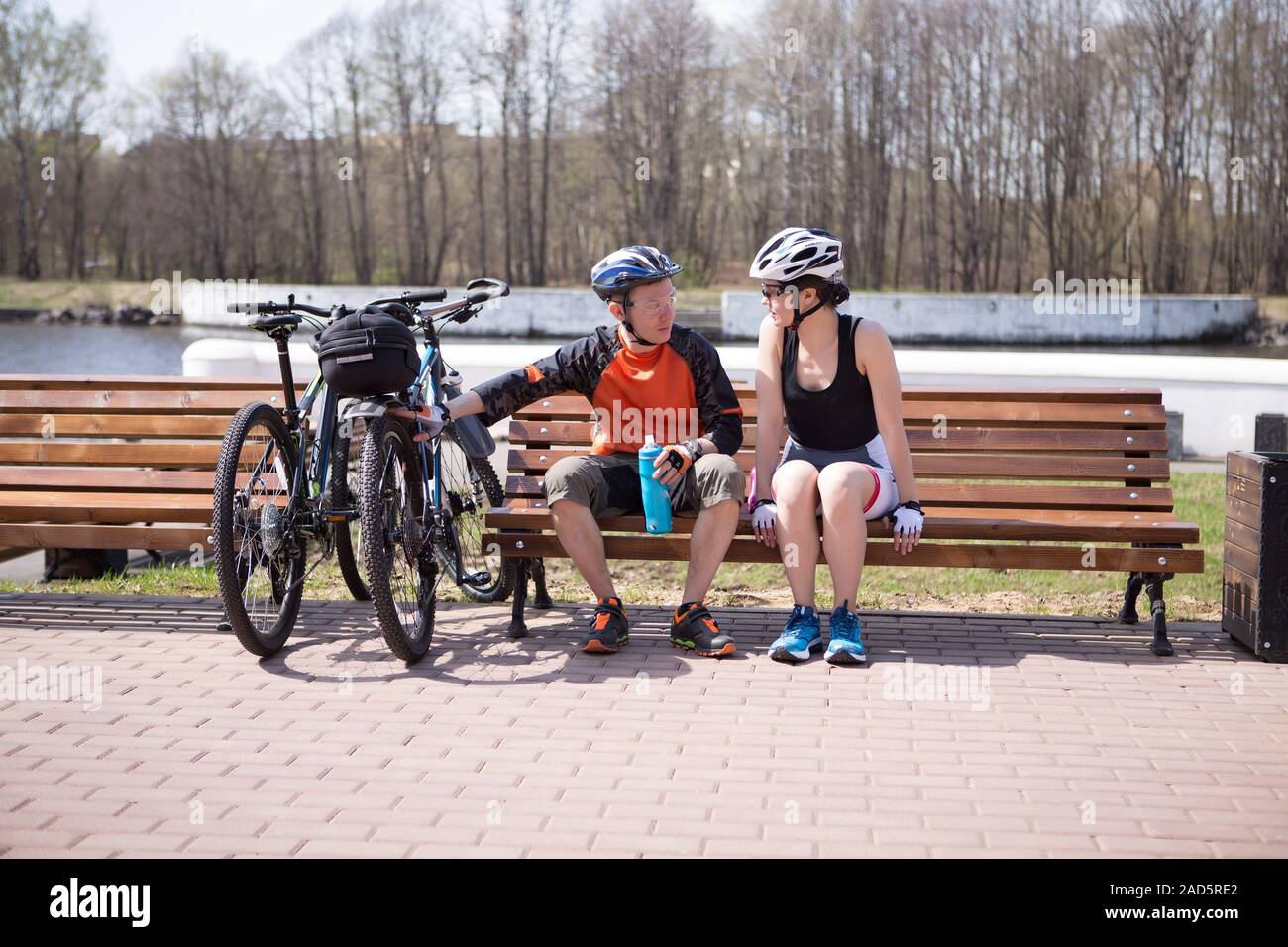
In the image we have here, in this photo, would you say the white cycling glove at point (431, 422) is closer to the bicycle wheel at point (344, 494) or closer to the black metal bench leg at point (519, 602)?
the bicycle wheel at point (344, 494)

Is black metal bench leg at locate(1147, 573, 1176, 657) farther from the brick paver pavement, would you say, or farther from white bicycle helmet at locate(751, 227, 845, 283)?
white bicycle helmet at locate(751, 227, 845, 283)

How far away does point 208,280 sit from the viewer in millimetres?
65000

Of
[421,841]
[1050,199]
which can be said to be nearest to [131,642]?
[421,841]

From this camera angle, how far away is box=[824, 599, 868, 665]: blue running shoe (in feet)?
15.7

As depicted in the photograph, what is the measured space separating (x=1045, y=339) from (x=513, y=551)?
36122mm

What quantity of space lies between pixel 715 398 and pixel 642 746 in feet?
5.43

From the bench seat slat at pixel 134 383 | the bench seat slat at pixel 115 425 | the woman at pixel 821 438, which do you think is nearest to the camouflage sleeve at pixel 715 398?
the woman at pixel 821 438

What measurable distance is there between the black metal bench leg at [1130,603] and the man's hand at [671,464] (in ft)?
6.46

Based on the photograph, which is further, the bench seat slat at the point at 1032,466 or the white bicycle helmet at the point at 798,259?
the bench seat slat at the point at 1032,466

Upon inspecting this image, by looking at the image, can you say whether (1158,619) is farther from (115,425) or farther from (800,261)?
(115,425)

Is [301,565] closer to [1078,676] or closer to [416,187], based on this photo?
[1078,676]

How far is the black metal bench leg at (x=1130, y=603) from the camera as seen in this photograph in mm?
5410

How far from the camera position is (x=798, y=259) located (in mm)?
4926

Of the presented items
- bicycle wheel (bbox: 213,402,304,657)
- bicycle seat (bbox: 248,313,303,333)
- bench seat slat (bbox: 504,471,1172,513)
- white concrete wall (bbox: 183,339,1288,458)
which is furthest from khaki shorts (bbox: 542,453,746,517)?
white concrete wall (bbox: 183,339,1288,458)
